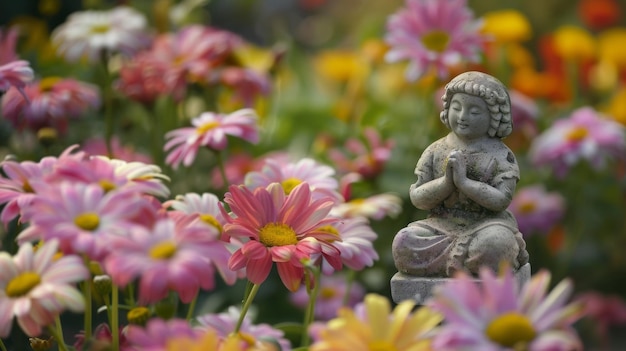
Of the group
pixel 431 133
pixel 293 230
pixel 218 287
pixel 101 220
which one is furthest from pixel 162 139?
pixel 101 220

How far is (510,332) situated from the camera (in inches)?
22.5

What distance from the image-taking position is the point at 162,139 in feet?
4.75

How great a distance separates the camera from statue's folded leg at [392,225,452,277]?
0.77 m

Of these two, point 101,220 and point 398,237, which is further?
point 398,237

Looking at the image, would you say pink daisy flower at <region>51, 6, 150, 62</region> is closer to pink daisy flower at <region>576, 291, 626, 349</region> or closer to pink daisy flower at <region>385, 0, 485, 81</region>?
pink daisy flower at <region>385, 0, 485, 81</region>

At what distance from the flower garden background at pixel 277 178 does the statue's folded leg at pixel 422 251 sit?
6 centimetres

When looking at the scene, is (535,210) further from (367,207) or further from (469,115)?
(469,115)

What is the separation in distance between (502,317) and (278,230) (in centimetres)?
25

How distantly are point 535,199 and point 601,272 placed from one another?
0.86ft

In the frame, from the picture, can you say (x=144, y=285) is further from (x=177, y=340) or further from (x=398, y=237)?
(x=398, y=237)

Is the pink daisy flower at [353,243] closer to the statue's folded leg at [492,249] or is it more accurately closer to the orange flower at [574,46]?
the statue's folded leg at [492,249]

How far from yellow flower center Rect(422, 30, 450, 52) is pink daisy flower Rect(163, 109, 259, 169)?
0.31m

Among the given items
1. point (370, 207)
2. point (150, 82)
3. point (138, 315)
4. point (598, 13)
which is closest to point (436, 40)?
point (370, 207)

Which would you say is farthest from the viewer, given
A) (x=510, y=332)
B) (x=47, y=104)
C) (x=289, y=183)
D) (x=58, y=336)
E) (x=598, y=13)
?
(x=598, y=13)
